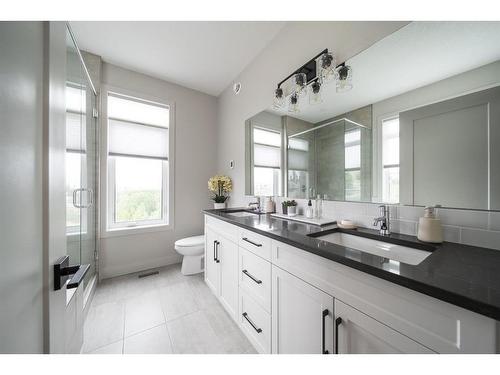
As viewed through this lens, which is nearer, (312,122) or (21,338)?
(21,338)

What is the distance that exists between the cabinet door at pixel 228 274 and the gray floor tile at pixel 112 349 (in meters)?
0.76

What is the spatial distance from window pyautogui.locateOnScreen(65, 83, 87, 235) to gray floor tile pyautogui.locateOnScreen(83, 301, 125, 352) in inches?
28.9

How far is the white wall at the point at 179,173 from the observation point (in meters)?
2.25

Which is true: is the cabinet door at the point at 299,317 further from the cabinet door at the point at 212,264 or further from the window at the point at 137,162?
the window at the point at 137,162

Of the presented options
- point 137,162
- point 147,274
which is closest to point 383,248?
point 147,274

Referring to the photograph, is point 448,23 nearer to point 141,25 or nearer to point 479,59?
point 479,59

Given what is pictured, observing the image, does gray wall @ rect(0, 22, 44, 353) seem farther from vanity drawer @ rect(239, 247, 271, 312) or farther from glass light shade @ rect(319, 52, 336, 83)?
glass light shade @ rect(319, 52, 336, 83)

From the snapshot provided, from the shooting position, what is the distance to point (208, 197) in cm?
292

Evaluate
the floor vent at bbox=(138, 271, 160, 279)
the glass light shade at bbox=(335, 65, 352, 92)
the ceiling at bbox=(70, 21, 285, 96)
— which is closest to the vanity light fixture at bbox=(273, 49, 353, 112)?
the glass light shade at bbox=(335, 65, 352, 92)

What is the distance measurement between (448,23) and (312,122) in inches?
33.3

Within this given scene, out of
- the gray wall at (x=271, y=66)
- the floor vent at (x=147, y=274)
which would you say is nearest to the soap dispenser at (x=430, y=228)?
the gray wall at (x=271, y=66)
